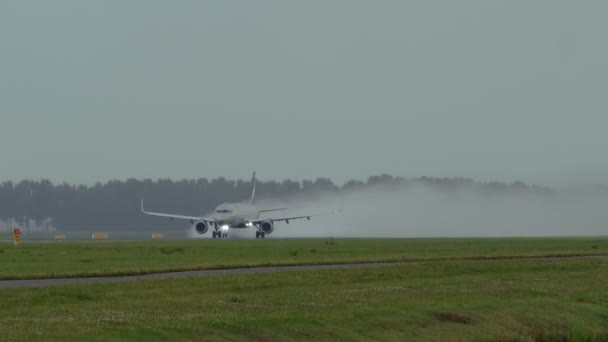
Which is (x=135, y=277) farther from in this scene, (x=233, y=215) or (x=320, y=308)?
(x=233, y=215)

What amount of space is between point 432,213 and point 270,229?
30.1 m

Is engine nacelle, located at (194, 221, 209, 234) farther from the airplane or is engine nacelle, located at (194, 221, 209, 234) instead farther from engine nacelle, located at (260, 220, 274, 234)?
engine nacelle, located at (260, 220, 274, 234)

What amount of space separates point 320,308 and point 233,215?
9920 cm

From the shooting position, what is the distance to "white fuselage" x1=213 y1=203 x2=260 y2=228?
13138 centimetres

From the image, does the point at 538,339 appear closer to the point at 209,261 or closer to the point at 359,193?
the point at 209,261

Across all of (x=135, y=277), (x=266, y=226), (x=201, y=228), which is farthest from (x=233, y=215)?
(x=135, y=277)

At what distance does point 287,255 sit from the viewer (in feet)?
214

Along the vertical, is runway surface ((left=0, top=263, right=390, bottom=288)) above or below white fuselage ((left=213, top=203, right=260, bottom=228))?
below

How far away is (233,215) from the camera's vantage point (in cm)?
13150

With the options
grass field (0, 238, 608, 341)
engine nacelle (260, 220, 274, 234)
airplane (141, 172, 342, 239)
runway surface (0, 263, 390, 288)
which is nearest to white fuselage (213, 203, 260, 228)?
airplane (141, 172, 342, 239)

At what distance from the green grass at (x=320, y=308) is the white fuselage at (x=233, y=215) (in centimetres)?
8420

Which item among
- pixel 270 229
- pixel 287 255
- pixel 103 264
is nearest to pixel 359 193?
pixel 270 229

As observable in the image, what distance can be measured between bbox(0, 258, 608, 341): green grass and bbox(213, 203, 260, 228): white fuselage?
84195 mm

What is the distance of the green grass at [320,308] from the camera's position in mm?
27688
